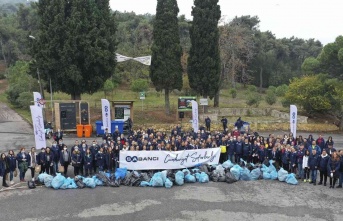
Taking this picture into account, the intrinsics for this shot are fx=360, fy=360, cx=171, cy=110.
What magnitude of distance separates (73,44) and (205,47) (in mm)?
10809

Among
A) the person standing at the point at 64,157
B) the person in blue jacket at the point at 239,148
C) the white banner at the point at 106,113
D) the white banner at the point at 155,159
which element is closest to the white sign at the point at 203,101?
the white banner at the point at 106,113

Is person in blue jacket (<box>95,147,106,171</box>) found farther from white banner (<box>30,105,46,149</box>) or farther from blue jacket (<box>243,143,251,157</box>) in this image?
blue jacket (<box>243,143,251,157</box>)

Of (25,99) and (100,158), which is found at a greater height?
(25,99)

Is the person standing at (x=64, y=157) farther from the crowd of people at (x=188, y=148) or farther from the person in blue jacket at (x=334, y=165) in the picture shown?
the person in blue jacket at (x=334, y=165)

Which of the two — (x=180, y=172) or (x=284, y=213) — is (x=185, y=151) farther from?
(x=284, y=213)

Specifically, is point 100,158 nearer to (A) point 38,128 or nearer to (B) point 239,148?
(A) point 38,128

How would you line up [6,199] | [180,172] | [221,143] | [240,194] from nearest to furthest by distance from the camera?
1. [6,199]
2. [240,194]
3. [180,172]
4. [221,143]

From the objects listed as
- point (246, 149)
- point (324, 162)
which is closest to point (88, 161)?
point (246, 149)

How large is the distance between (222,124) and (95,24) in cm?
1255

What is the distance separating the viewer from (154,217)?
11289 millimetres

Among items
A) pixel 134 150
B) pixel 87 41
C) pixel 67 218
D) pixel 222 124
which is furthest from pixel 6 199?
pixel 222 124

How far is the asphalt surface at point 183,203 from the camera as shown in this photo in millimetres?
11406

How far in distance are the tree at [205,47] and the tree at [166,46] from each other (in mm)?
1500

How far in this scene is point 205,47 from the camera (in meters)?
30.4
